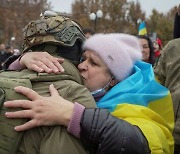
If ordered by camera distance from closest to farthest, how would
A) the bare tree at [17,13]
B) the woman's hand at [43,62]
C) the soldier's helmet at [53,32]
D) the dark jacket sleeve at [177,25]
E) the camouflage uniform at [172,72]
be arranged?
1. the woman's hand at [43,62]
2. the soldier's helmet at [53,32]
3. the camouflage uniform at [172,72]
4. the dark jacket sleeve at [177,25]
5. the bare tree at [17,13]

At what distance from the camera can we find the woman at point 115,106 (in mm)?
1736

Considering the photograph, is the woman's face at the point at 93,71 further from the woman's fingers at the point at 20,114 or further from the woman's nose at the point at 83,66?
the woman's fingers at the point at 20,114

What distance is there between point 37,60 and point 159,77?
1663 millimetres

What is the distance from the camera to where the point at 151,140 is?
1885 mm

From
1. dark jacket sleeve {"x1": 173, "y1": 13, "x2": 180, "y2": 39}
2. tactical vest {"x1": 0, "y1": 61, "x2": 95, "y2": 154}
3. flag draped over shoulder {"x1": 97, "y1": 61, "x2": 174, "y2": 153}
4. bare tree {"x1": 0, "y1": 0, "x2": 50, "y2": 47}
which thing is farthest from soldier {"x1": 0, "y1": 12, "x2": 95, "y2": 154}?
bare tree {"x1": 0, "y1": 0, "x2": 50, "y2": 47}

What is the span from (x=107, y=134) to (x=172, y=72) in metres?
1.63

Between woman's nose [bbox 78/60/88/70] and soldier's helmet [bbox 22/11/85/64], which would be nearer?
soldier's helmet [bbox 22/11/85/64]

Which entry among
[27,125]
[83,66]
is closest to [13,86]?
[27,125]

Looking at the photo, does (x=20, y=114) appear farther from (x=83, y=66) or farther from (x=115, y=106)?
(x=83, y=66)

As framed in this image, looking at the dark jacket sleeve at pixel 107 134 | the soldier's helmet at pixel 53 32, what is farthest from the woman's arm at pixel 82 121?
the soldier's helmet at pixel 53 32

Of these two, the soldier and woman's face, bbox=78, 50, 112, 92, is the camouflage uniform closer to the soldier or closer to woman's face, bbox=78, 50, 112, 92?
woman's face, bbox=78, 50, 112, 92

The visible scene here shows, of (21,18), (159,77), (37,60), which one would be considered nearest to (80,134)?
(37,60)

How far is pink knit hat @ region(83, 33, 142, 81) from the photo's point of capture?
2316mm

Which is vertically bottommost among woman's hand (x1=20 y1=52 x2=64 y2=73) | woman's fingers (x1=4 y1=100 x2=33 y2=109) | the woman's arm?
the woman's arm
